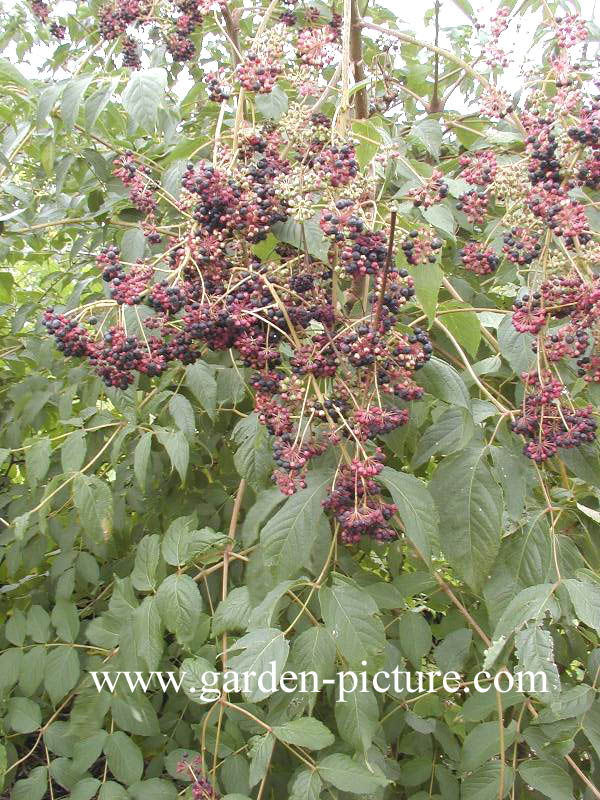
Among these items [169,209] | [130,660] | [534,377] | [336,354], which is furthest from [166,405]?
[534,377]

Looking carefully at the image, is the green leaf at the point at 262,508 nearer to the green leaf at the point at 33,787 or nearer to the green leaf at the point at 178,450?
the green leaf at the point at 178,450

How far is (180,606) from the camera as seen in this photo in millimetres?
1642

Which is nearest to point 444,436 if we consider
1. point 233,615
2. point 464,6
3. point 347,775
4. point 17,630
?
point 233,615

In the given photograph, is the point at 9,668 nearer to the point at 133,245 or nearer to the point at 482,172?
the point at 133,245

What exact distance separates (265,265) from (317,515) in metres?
0.58

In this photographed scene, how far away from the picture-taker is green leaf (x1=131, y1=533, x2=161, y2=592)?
72.5 inches

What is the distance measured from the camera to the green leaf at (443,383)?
5.47 ft

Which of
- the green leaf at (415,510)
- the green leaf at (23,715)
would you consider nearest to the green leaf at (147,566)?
the green leaf at (23,715)

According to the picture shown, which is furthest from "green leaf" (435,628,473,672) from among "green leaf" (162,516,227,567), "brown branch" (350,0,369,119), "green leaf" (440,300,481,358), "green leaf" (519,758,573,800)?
"brown branch" (350,0,369,119)

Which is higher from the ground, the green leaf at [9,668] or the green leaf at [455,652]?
the green leaf at [455,652]

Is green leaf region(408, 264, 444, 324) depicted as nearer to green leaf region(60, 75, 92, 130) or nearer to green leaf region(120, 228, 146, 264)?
green leaf region(120, 228, 146, 264)

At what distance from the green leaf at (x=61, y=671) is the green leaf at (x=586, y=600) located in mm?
1409

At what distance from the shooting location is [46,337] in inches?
107

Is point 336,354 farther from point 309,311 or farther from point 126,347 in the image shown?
point 126,347
